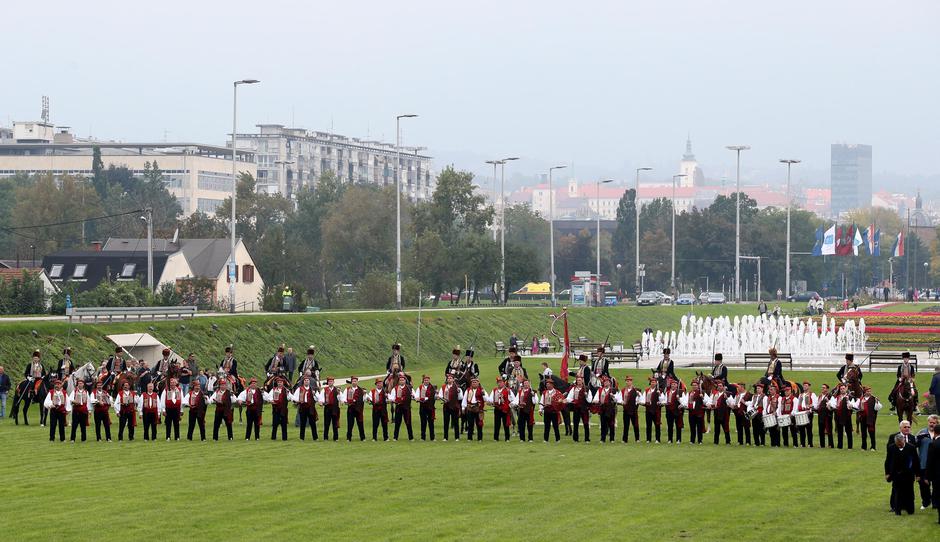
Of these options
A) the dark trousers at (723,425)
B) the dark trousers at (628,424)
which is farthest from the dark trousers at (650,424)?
the dark trousers at (723,425)

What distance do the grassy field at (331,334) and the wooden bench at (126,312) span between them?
578 millimetres

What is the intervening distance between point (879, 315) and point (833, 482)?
5250cm

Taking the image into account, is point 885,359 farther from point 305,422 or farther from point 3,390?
point 3,390

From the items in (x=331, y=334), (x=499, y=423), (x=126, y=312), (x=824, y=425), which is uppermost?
(x=126, y=312)

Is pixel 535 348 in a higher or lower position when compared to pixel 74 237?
lower

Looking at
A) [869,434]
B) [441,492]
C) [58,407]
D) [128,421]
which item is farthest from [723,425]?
[58,407]

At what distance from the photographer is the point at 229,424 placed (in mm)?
32656

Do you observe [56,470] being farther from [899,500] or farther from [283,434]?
[899,500]

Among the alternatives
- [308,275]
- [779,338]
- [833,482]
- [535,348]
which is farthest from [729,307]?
[833,482]

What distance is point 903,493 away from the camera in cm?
2148

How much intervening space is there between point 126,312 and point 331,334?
11.6 m

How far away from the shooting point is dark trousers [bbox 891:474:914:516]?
70.3 feet

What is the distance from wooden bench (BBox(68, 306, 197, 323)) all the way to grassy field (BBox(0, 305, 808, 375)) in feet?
1.90

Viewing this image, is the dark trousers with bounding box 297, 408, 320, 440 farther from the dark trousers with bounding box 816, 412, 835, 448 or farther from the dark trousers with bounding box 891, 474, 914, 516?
the dark trousers with bounding box 891, 474, 914, 516
